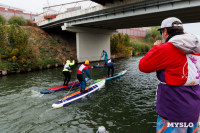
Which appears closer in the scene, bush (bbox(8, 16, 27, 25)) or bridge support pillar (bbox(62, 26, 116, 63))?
bridge support pillar (bbox(62, 26, 116, 63))

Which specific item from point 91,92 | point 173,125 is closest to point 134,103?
point 91,92

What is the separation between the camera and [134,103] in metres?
8.11

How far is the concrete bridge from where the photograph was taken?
13913 mm

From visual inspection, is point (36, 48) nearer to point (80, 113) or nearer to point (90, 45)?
point (90, 45)

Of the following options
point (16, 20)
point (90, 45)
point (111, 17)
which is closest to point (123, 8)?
point (111, 17)

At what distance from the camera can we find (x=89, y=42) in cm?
2689

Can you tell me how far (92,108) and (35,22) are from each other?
88.7 feet

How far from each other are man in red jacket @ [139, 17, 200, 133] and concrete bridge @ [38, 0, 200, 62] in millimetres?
13227

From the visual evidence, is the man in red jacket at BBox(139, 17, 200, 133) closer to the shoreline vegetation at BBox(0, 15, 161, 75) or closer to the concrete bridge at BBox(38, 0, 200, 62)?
the concrete bridge at BBox(38, 0, 200, 62)

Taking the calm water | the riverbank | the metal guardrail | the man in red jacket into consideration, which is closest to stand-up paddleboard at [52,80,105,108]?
the calm water

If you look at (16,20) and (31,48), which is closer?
(31,48)

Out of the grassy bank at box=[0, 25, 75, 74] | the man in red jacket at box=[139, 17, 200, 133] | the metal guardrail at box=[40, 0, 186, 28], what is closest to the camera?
the man in red jacket at box=[139, 17, 200, 133]

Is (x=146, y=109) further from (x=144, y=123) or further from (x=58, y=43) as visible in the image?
(x=58, y=43)

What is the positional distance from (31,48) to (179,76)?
19.6 m
